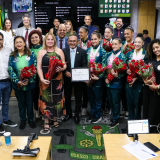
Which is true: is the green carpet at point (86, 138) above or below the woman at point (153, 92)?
below

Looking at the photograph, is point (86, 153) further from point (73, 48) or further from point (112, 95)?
point (73, 48)

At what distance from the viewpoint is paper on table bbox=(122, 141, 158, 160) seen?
191cm

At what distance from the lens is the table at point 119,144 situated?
6.30 ft

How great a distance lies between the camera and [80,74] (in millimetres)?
3402

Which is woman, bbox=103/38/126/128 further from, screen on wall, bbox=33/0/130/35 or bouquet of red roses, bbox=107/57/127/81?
screen on wall, bbox=33/0/130/35

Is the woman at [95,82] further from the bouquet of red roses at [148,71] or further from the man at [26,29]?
the man at [26,29]

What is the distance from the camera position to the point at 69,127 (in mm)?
3699

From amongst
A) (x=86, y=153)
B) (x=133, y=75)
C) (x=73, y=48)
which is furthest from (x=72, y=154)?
(x=73, y=48)

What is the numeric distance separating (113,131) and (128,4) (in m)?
4.95

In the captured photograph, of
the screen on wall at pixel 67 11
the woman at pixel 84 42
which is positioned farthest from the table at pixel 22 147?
the screen on wall at pixel 67 11

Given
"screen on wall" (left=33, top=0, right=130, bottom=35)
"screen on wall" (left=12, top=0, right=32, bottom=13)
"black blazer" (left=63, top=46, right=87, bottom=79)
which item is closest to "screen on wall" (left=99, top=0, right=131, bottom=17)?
"screen on wall" (left=33, top=0, right=130, bottom=35)

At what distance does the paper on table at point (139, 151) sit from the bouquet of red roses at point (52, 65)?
1651 millimetres

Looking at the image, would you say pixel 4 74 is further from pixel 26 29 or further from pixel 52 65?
pixel 26 29

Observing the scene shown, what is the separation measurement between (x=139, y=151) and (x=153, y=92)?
40.8 inches
